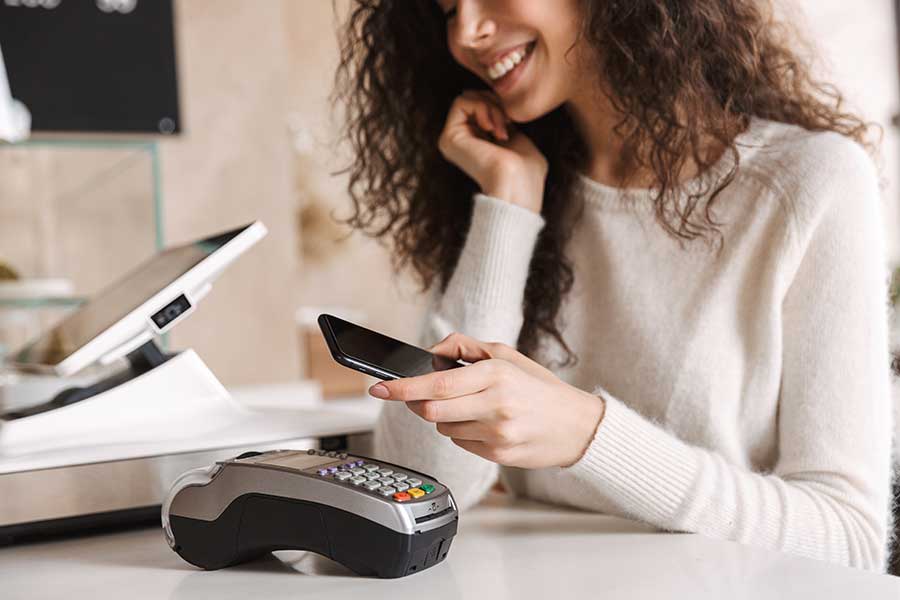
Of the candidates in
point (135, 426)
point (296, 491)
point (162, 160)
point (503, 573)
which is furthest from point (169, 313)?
point (162, 160)

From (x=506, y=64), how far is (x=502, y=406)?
1.71 ft

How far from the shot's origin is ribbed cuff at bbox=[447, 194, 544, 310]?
41.9 inches

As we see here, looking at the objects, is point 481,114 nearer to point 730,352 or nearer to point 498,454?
point 730,352

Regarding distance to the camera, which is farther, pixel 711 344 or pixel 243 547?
pixel 711 344

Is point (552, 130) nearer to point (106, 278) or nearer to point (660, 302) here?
point (660, 302)

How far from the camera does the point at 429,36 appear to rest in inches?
51.0

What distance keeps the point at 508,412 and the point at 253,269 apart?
1600mm

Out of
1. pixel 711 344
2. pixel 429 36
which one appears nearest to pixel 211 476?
pixel 711 344

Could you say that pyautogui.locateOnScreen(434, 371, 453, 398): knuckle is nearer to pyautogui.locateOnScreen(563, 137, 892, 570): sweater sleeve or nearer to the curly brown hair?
pyautogui.locateOnScreen(563, 137, 892, 570): sweater sleeve

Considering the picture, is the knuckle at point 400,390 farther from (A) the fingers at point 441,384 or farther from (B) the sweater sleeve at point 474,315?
(B) the sweater sleeve at point 474,315

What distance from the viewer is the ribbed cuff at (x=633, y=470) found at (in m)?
0.82

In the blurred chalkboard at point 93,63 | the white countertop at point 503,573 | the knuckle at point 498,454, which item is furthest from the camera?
the blurred chalkboard at point 93,63

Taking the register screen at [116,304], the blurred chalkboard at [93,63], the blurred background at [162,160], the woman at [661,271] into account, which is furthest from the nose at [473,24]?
the blurred chalkboard at [93,63]

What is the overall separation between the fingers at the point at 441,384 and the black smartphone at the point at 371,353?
14 millimetres
